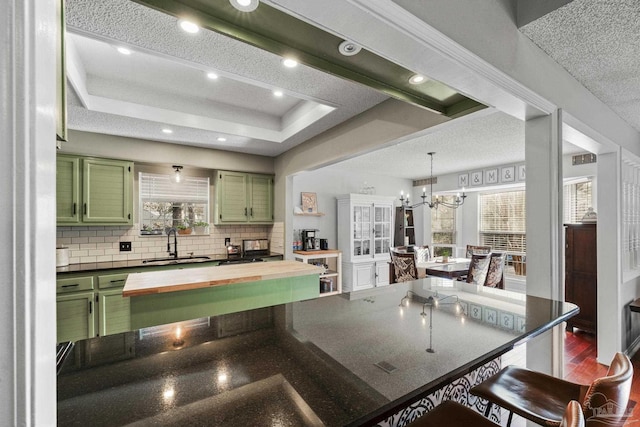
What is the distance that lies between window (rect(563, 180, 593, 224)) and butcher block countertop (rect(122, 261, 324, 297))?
15.5ft

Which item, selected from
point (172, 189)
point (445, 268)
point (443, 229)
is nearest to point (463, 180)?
point (443, 229)

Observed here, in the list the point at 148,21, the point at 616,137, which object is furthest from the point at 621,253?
the point at 148,21

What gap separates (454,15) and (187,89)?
8.36 feet

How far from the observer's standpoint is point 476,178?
5.84 m

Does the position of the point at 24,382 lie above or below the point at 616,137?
below

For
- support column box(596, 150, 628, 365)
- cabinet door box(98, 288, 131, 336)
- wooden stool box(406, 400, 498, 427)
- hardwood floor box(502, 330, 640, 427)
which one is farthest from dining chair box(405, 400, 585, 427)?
cabinet door box(98, 288, 131, 336)

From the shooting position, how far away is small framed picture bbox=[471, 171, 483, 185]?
5.78 m

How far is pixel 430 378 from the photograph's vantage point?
0.77m

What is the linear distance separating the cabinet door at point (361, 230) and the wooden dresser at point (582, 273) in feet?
10.1

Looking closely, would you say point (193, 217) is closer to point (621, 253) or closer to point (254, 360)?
point (254, 360)

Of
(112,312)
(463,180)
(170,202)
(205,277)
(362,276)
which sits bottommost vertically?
(362,276)

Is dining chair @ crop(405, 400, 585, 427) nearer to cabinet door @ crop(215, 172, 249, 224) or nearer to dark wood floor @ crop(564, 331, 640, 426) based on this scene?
dark wood floor @ crop(564, 331, 640, 426)

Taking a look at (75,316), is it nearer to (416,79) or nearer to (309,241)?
(309,241)

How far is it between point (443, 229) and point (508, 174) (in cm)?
204
